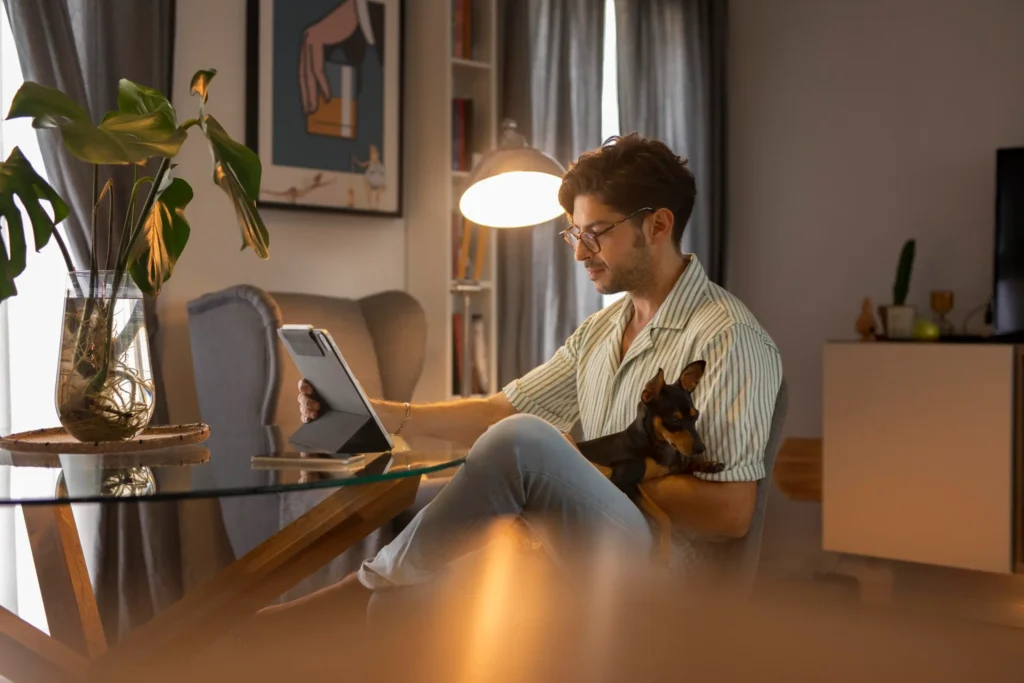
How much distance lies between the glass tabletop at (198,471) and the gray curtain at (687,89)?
8.67 feet

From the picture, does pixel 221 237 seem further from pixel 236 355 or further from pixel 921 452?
pixel 921 452

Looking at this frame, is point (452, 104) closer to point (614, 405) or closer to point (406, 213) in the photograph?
point (406, 213)

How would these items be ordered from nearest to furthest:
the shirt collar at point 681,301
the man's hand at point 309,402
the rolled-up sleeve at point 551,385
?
1. the man's hand at point 309,402
2. the shirt collar at point 681,301
3. the rolled-up sleeve at point 551,385

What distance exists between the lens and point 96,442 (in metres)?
1.35

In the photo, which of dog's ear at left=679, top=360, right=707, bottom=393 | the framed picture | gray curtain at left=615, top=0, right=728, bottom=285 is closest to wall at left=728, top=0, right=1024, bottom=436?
gray curtain at left=615, top=0, right=728, bottom=285

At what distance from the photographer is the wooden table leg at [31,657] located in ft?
4.29

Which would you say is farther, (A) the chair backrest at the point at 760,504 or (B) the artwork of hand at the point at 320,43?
(B) the artwork of hand at the point at 320,43

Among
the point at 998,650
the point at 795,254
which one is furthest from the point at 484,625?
the point at 795,254

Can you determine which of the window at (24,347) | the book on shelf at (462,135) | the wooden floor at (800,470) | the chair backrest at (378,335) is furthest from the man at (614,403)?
the wooden floor at (800,470)

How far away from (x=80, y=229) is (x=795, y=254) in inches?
110

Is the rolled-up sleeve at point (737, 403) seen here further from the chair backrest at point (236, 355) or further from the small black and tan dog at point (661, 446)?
the chair backrest at point (236, 355)

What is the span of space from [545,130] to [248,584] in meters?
2.33

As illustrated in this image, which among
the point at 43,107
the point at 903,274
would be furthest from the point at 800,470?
the point at 43,107

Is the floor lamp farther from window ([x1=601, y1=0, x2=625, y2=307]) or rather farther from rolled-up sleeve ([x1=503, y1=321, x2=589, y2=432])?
window ([x1=601, y1=0, x2=625, y2=307])
